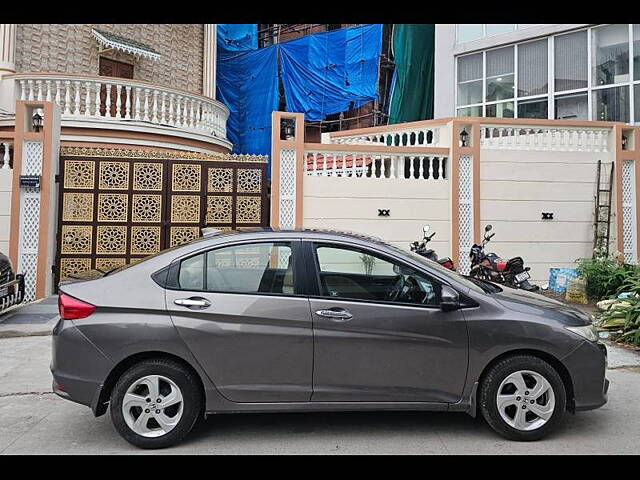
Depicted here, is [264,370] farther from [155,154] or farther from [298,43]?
[298,43]

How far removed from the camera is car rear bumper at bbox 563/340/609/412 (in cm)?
377

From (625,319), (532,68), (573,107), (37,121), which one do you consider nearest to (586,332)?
(625,319)

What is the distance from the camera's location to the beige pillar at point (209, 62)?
1767cm

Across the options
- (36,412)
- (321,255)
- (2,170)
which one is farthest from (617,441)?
(2,170)

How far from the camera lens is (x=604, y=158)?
10.3m

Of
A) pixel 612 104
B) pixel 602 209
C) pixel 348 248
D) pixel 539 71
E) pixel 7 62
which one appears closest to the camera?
pixel 348 248

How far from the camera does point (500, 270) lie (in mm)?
8383

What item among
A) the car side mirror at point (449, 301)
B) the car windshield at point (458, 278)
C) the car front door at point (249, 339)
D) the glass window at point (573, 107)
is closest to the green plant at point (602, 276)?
the car windshield at point (458, 278)

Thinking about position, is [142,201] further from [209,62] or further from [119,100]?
[209,62]

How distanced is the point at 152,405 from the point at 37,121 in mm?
7463

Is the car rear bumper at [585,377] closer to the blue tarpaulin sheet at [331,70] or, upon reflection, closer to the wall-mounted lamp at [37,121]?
the wall-mounted lamp at [37,121]

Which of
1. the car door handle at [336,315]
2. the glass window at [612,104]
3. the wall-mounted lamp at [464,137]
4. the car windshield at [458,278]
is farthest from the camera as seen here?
the glass window at [612,104]

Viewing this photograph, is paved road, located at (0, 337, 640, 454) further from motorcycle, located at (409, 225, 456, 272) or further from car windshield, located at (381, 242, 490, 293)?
motorcycle, located at (409, 225, 456, 272)

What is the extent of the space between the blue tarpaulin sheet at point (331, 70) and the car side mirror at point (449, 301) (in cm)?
1619
